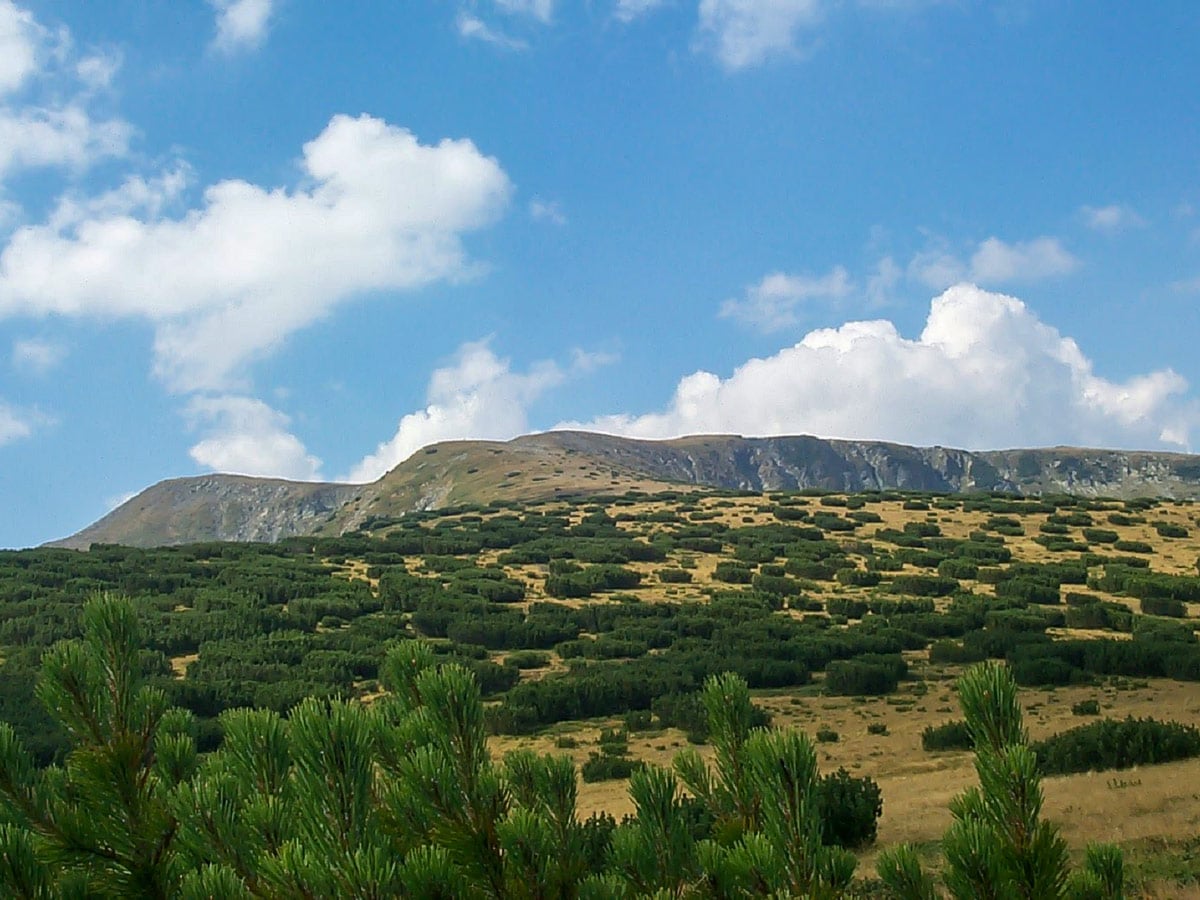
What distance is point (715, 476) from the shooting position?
150000 millimetres

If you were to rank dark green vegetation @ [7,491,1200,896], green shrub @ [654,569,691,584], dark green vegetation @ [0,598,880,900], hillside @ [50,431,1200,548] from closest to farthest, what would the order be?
dark green vegetation @ [0,598,880,900] < dark green vegetation @ [7,491,1200,896] < green shrub @ [654,569,691,584] < hillside @ [50,431,1200,548]

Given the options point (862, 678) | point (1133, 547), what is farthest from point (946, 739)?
point (1133, 547)

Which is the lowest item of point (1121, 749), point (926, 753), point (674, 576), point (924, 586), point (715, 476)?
point (926, 753)

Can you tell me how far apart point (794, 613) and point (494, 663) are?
12081 millimetres

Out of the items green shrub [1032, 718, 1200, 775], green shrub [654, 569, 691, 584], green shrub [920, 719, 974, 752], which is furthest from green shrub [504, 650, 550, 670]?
green shrub [1032, 718, 1200, 775]

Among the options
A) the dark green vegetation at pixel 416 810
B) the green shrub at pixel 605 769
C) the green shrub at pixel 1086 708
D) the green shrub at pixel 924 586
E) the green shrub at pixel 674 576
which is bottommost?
the green shrub at pixel 1086 708

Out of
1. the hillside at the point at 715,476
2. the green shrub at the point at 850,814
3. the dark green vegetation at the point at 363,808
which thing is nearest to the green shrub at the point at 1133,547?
the green shrub at the point at 850,814

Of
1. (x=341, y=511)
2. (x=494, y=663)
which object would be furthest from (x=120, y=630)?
(x=341, y=511)

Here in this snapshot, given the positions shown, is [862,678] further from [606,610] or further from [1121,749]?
[606,610]

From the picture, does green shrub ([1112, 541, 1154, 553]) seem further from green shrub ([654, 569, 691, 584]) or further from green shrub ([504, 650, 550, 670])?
green shrub ([504, 650, 550, 670])

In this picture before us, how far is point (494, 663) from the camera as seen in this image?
2634cm

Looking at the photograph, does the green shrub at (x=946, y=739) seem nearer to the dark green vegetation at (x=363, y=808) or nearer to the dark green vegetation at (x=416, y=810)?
the dark green vegetation at (x=416, y=810)

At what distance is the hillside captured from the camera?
134375mm

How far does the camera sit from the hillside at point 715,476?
134 meters
